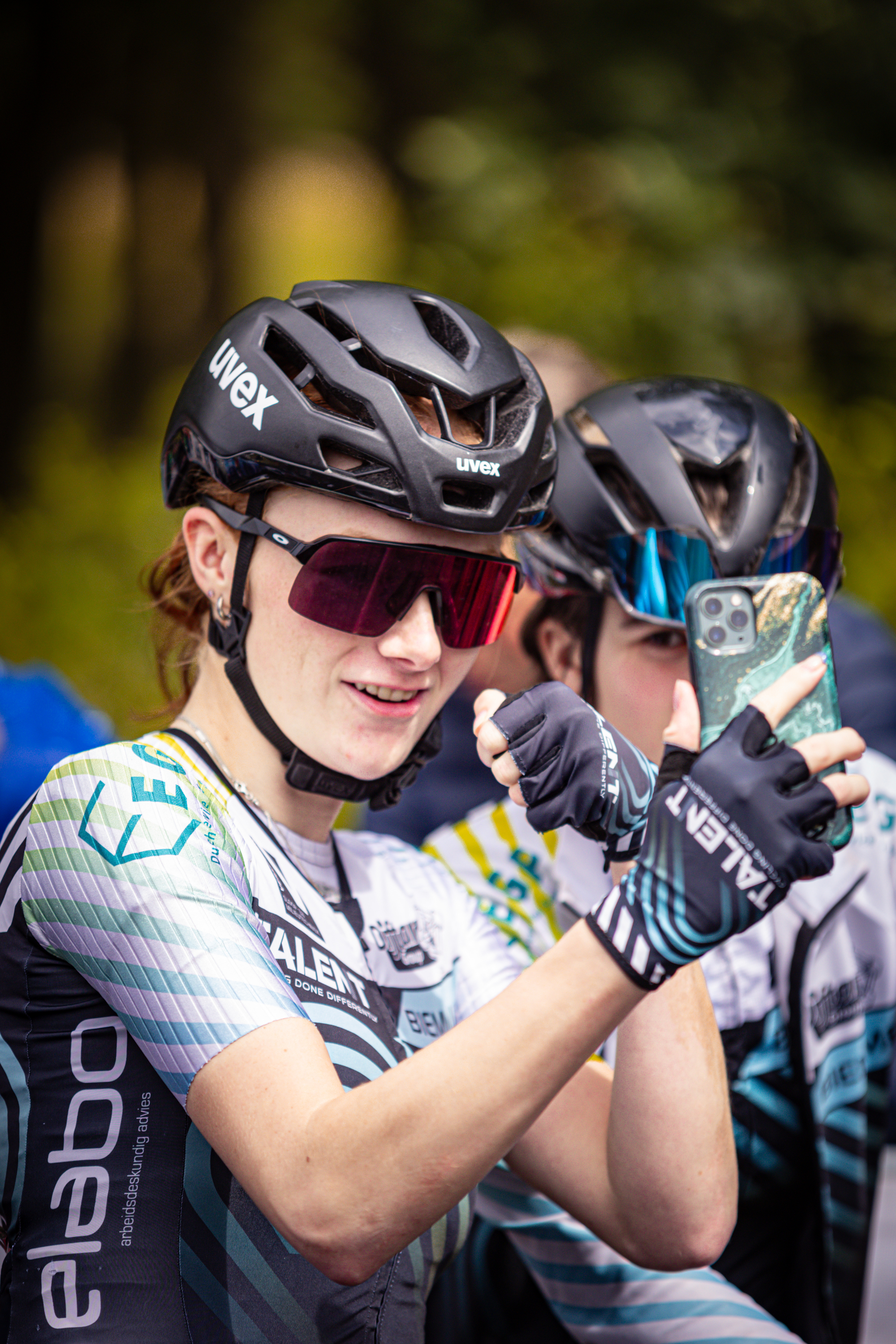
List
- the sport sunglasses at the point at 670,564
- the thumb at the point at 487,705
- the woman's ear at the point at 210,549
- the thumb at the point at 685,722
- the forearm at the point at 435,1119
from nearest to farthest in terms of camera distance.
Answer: the forearm at the point at 435,1119 < the thumb at the point at 487,705 < the thumb at the point at 685,722 < the woman's ear at the point at 210,549 < the sport sunglasses at the point at 670,564

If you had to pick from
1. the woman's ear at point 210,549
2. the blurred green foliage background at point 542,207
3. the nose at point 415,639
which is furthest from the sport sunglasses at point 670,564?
the blurred green foliage background at point 542,207

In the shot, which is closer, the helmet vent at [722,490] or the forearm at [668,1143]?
the forearm at [668,1143]

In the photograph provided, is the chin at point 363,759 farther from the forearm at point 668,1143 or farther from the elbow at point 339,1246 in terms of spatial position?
the elbow at point 339,1246

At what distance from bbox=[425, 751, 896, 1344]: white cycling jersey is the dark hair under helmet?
49 centimetres

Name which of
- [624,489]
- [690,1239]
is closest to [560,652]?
[624,489]

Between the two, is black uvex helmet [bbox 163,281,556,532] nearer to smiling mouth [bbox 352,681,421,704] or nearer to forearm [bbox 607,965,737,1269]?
smiling mouth [bbox 352,681,421,704]

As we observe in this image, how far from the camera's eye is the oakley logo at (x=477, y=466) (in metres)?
1.95

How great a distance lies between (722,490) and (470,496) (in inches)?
28.8

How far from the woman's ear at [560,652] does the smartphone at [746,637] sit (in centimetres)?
71

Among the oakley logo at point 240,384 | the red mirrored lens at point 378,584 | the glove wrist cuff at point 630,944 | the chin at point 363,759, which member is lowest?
the chin at point 363,759

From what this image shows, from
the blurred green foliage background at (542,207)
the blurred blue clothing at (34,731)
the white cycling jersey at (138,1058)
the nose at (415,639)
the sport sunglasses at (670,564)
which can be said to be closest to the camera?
the white cycling jersey at (138,1058)

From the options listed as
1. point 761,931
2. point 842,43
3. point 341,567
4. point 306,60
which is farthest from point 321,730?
point 306,60

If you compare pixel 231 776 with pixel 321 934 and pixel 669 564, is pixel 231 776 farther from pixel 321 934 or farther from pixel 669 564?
pixel 669 564

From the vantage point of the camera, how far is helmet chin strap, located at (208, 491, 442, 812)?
1981mm
